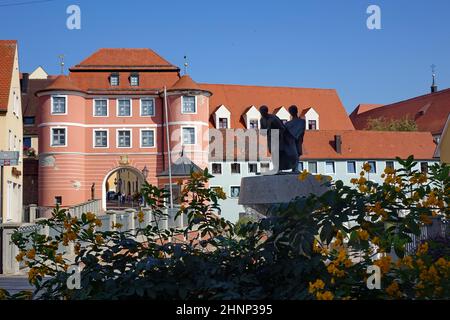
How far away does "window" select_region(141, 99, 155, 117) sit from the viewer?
45.2 m

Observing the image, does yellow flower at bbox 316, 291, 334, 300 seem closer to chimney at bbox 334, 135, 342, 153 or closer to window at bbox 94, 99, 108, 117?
window at bbox 94, 99, 108, 117

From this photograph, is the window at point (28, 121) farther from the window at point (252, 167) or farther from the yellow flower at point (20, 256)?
the yellow flower at point (20, 256)

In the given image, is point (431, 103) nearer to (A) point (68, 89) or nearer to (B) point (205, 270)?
(A) point (68, 89)

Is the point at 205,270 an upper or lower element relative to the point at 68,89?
lower

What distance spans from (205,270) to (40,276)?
1.09 meters

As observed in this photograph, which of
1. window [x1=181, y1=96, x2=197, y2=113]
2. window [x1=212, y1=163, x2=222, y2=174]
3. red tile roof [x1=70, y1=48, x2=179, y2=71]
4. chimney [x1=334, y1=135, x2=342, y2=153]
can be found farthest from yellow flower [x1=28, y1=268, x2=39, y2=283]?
chimney [x1=334, y1=135, x2=342, y2=153]

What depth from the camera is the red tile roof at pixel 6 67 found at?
29.4 metres

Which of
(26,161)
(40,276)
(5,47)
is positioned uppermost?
(5,47)

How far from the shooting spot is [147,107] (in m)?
45.3

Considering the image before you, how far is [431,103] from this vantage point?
6950 centimetres

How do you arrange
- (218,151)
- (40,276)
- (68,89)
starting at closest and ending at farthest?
(40,276)
(68,89)
(218,151)

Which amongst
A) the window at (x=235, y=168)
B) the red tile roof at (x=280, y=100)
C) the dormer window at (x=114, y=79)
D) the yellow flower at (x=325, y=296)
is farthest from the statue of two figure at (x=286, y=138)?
the red tile roof at (x=280, y=100)

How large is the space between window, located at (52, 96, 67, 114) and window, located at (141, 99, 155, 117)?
5628 millimetres

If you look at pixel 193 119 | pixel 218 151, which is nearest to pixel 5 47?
pixel 193 119
